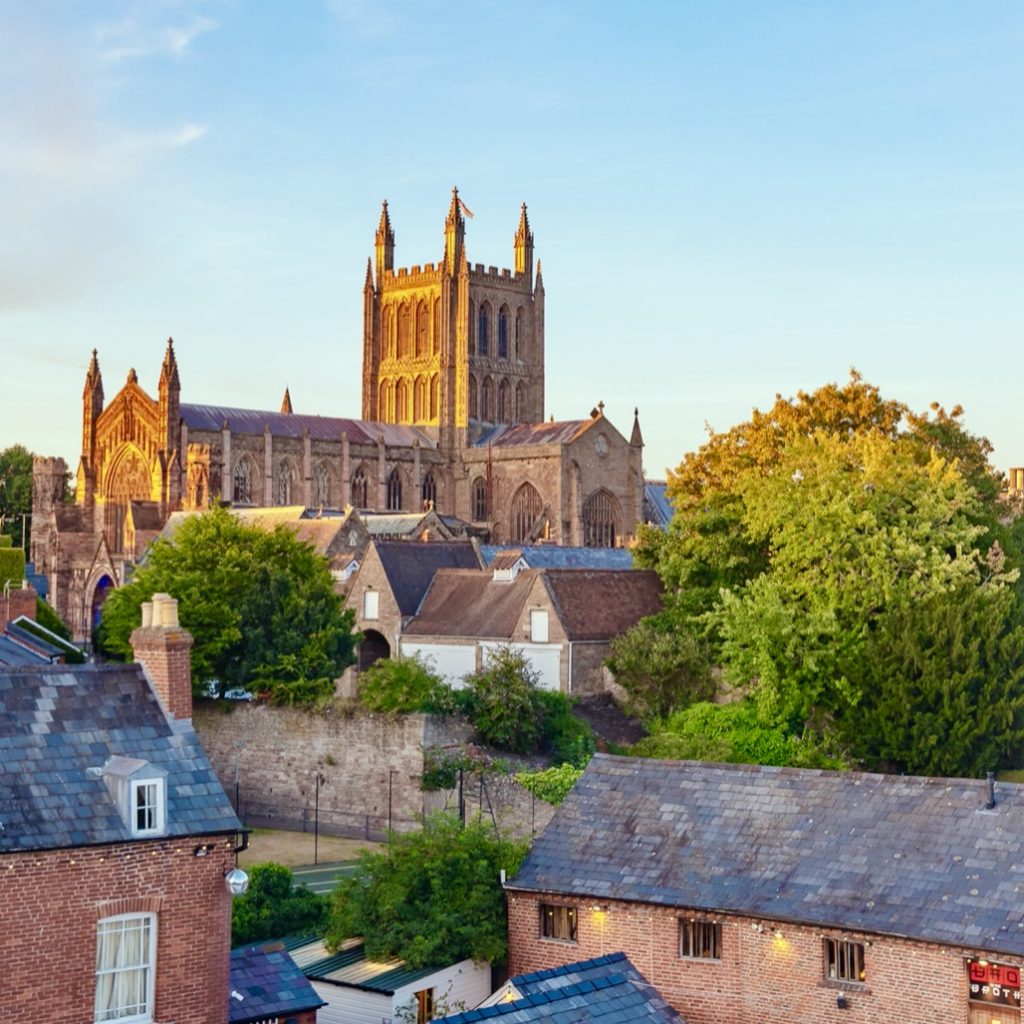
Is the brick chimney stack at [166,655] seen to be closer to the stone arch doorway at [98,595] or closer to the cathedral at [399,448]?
the cathedral at [399,448]

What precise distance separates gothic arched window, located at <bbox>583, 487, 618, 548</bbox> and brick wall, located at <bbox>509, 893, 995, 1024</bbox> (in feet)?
298

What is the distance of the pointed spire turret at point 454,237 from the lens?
444 feet

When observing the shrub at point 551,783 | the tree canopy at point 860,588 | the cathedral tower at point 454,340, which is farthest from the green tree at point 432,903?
the cathedral tower at point 454,340

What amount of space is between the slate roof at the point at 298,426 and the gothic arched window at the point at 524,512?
11159 millimetres

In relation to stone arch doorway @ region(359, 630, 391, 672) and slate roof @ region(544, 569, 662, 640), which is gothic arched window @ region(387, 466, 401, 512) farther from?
slate roof @ region(544, 569, 662, 640)

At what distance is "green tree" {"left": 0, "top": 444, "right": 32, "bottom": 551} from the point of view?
14162cm

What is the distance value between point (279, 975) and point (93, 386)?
9937cm

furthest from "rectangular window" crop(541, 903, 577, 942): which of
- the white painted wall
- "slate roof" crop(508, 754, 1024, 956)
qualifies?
the white painted wall

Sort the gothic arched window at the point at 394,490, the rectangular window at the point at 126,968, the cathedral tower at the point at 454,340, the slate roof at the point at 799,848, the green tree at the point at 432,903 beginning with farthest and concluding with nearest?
the cathedral tower at the point at 454,340 < the gothic arched window at the point at 394,490 < the green tree at the point at 432,903 < the slate roof at the point at 799,848 < the rectangular window at the point at 126,968

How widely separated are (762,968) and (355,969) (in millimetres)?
6910

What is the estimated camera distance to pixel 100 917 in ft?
66.7

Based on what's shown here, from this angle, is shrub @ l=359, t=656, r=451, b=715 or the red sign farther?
shrub @ l=359, t=656, r=451, b=715

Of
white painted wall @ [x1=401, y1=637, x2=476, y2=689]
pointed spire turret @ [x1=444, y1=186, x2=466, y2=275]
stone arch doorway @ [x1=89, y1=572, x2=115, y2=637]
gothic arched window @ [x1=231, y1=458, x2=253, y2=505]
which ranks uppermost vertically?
pointed spire turret @ [x1=444, y1=186, x2=466, y2=275]

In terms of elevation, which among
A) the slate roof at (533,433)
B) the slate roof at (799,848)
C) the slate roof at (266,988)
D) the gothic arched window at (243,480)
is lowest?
the slate roof at (266,988)
